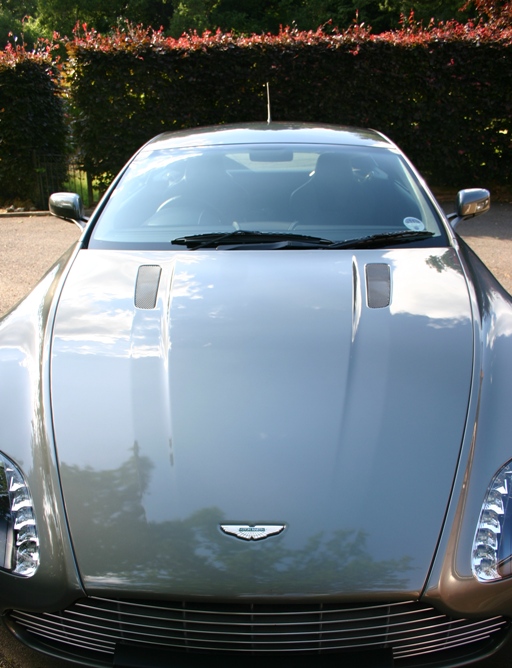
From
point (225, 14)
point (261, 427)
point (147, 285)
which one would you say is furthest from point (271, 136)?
point (225, 14)

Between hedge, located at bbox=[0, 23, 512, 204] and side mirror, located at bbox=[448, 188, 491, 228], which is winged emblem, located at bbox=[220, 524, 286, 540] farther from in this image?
hedge, located at bbox=[0, 23, 512, 204]

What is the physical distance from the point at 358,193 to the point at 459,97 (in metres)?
7.75

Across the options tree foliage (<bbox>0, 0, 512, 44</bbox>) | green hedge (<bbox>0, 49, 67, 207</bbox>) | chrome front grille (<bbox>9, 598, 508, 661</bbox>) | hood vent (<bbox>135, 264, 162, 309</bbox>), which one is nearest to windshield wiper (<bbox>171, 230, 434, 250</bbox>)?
hood vent (<bbox>135, 264, 162, 309</bbox>)

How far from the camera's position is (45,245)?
816 centimetres

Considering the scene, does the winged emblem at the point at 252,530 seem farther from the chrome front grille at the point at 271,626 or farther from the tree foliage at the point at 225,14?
the tree foliage at the point at 225,14

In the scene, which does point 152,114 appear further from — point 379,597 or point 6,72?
point 379,597

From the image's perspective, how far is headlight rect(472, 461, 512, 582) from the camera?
180cm

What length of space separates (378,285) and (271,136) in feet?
A: 4.89

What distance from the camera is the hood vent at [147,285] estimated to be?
2.66m

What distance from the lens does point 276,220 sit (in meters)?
3.30

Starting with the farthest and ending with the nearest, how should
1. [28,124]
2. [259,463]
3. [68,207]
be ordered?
[28,124] < [68,207] < [259,463]

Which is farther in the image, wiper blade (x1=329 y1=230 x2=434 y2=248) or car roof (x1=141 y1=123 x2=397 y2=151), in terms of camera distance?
car roof (x1=141 y1=123 x2=397 y2=151)

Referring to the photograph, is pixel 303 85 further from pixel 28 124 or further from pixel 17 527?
pixel 17 527

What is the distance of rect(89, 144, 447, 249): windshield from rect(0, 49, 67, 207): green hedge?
7477mm
